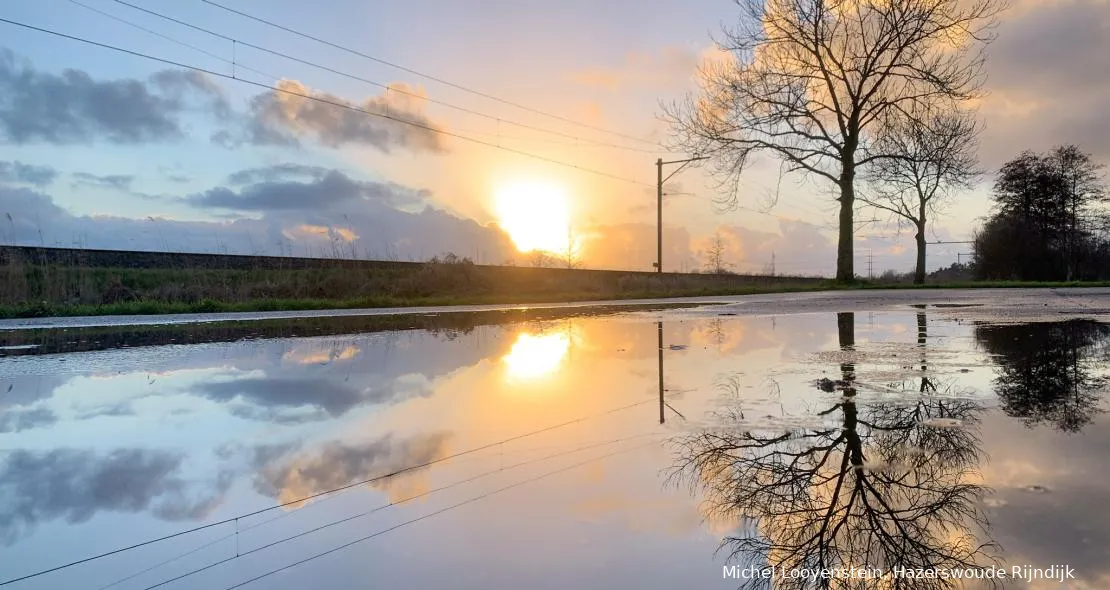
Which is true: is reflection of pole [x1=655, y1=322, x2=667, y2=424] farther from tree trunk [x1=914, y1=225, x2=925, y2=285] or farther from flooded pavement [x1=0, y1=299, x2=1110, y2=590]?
tree trunk [x1=914, y1=225, x2=925, y2=285]

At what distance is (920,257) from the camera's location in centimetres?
3600

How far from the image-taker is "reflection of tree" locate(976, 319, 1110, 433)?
416 centimetres

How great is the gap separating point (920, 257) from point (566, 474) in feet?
126

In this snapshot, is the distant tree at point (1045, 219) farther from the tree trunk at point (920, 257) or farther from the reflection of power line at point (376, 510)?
the reflection of power line at point (376, 510)

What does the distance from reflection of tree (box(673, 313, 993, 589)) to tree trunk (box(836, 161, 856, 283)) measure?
22584 mm

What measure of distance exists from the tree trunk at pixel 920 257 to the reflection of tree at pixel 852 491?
3534cm

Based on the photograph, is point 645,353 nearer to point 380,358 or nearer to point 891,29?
point 380,358

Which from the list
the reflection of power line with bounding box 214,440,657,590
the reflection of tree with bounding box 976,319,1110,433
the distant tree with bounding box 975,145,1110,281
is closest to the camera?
the reflection of power line with bounding box 214,440,657,590

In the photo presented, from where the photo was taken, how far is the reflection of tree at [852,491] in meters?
2.32

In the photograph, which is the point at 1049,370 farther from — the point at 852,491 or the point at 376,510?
the point at 376,510

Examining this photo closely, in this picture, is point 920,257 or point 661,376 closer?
point 661,376

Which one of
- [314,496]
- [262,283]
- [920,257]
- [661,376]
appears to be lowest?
[314,496]

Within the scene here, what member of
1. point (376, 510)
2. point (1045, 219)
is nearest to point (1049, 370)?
point (376, 510)

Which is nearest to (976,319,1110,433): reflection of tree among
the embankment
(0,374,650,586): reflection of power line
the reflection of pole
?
the reflection of pole
